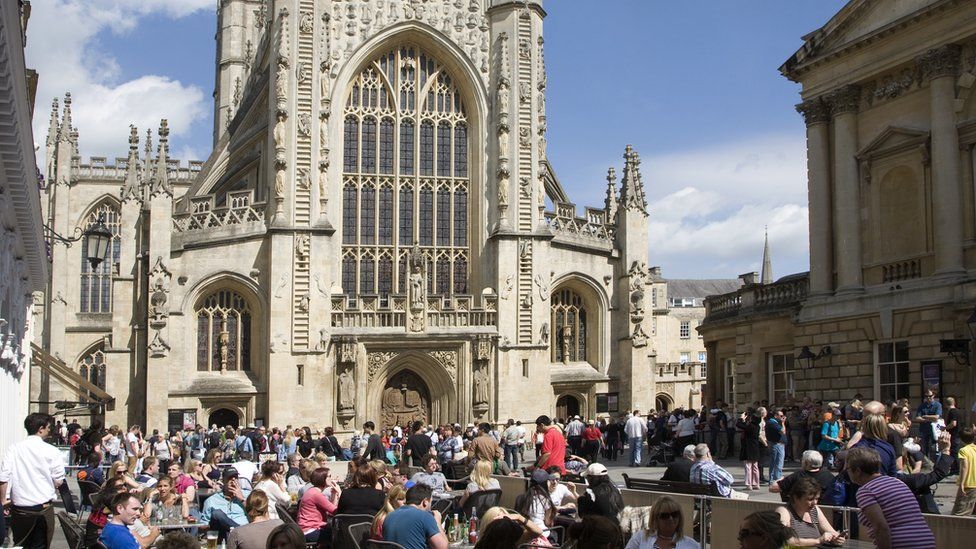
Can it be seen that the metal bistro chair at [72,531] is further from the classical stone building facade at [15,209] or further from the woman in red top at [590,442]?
the woman in red top at [590,442]

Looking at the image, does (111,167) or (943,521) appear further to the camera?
(111,167)

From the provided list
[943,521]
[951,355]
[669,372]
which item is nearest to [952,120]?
[951,355]

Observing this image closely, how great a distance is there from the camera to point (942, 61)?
21438 mm

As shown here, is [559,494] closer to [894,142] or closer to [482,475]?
[482,475]

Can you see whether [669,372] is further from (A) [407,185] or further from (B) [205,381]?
(B) [205,381]

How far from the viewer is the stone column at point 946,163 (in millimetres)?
21266

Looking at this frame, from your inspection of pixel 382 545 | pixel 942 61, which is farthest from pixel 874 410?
pixel 942 61

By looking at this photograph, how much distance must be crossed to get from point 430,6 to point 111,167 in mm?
22027

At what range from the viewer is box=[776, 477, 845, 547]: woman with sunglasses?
349 inches

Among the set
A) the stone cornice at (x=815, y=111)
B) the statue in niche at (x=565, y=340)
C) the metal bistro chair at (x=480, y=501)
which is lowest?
the metal bistro chair at (x=480, y=501)

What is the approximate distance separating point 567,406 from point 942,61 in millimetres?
19785

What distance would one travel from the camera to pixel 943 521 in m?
8.91

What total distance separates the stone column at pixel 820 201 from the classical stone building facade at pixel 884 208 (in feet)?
0.07

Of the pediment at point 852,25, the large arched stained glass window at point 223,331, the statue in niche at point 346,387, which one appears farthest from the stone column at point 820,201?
the large arched stained glass window at point 223,331
